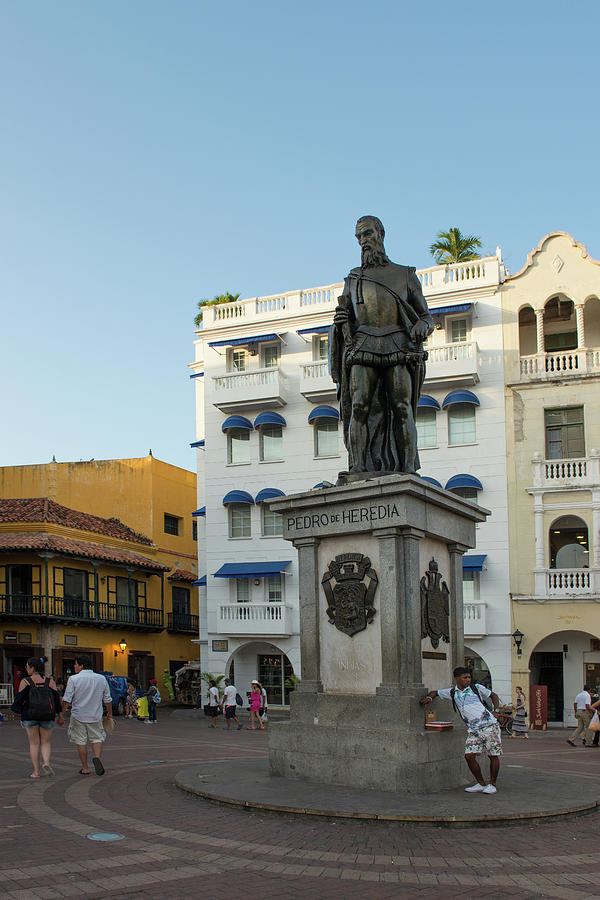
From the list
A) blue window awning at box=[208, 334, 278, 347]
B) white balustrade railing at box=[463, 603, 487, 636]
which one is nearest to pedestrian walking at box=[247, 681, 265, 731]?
white balustrade railing at box=[463, 603, 487, 636]

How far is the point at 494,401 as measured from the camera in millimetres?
34188

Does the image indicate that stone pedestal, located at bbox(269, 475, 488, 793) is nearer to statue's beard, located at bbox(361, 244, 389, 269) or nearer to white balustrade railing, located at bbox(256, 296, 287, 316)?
statue's beard, located at bbox(361, 244, 389, 269)

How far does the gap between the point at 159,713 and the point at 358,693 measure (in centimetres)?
3004

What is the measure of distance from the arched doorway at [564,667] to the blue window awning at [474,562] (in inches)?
133

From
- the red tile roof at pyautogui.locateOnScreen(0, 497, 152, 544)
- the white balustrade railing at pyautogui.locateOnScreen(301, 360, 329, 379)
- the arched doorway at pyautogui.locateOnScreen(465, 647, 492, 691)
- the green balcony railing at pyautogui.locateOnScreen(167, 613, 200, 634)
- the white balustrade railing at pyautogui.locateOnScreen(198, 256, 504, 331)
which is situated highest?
the white balustrade railing at pyautogui.locateOnScreen(198, 256, 504, 331)

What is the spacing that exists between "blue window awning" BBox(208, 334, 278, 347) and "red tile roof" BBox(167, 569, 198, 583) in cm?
1459

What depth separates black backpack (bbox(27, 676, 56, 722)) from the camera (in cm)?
1275

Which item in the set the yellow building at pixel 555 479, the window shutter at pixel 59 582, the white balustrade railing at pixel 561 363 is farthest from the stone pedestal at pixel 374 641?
the window shutter at pixel 59 582

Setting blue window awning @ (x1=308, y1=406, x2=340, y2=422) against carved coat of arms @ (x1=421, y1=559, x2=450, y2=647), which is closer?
carved coat of arms @ (x1=421, y1=559, x2=450, y2=647)

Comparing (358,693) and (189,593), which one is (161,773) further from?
(189,593)

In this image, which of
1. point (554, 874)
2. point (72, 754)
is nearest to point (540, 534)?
point (72, 754)

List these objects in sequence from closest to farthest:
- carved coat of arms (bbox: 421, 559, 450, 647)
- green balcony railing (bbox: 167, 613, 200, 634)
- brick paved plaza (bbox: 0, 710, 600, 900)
→ brick paved plaza (bbox: 0, 710, 600, 900) → carved coat of arms (bbox: 421, 559, 450, 647) → green balcony railing (bbox: 167, 613, 200, 634)

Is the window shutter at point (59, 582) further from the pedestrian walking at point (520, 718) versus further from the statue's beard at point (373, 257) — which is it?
the statue's beard at point (373, 257)

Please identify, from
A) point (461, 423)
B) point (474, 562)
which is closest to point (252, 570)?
point (474, 562)
